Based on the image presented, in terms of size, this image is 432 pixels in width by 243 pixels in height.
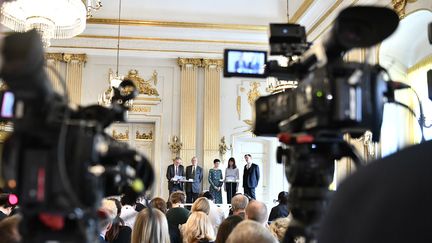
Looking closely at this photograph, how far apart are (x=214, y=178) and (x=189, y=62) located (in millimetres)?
3428

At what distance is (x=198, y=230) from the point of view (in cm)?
392

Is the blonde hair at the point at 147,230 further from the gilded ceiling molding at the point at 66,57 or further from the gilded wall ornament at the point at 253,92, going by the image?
the gilded ceiling molding at the point at 66,57

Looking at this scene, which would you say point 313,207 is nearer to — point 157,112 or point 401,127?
point 401,127

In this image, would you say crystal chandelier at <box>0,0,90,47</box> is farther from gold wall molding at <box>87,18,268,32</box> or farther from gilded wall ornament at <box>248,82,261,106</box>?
gilded wall ornament at <box>248,82,261,106</box>

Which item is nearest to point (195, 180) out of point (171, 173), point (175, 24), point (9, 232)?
point (171, 173)

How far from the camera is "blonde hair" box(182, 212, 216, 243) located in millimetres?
3881

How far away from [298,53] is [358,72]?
0.46 metres

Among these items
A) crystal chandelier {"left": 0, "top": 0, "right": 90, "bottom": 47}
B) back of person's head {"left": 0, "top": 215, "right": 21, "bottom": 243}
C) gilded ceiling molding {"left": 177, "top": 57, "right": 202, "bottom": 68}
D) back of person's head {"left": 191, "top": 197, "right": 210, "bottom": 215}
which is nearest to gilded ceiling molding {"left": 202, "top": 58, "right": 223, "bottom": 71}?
gilded ceiling molding {"left": 177, "top": 57, "right": 202, "bottom": 68}

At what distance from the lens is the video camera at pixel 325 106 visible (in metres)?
1.31

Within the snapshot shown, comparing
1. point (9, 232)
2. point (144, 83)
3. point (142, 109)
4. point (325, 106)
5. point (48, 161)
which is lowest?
point (9, 232)

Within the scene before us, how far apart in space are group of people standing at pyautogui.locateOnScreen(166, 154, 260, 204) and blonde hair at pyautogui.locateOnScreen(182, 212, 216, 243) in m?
9.18

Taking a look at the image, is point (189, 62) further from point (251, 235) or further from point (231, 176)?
point (251, 235)

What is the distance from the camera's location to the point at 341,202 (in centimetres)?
79

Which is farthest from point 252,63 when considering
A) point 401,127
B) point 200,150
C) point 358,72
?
point 200,150
